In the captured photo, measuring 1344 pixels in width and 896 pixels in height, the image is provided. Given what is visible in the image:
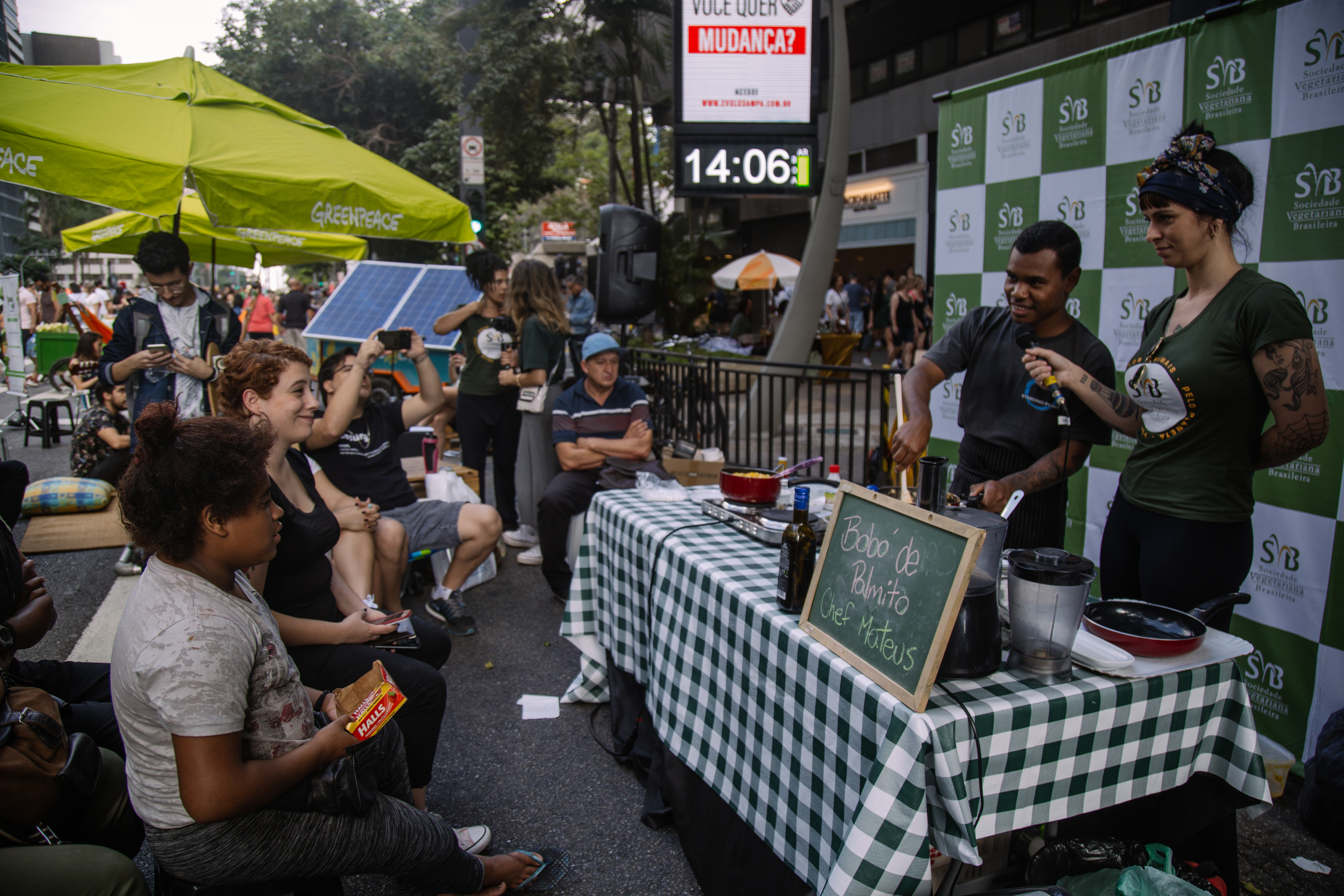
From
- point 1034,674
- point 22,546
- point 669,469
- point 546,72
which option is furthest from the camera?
point 546,72

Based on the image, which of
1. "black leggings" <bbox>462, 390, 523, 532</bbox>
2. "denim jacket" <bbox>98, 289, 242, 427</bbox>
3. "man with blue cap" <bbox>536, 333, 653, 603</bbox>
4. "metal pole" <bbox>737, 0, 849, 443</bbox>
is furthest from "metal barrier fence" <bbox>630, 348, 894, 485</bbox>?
"denim jacket" <bbox>98, 289, 242, 427</bbox>

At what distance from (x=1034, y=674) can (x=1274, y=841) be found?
1.58m

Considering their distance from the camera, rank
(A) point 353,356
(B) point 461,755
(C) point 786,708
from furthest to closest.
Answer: (A) point 353,356 < (B) point 461,755 < (C) point 786,708

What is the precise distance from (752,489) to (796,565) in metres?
0.92

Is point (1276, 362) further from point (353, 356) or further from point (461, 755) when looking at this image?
point (353, 356)

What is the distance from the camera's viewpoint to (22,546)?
5207mm

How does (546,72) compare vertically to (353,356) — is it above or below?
above

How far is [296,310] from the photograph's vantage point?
1881 cm

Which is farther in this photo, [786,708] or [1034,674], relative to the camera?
[786,708]

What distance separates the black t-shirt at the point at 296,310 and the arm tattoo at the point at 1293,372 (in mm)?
19519

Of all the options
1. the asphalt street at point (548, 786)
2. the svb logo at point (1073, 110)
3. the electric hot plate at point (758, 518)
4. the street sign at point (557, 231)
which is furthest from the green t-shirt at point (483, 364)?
the street sign at point (557, 231)

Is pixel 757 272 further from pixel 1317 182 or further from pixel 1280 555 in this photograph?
pixel 1280 555

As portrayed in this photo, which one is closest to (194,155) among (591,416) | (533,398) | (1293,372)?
(533,398)

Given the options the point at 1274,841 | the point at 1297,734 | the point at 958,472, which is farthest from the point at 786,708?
the point at 1297,734
